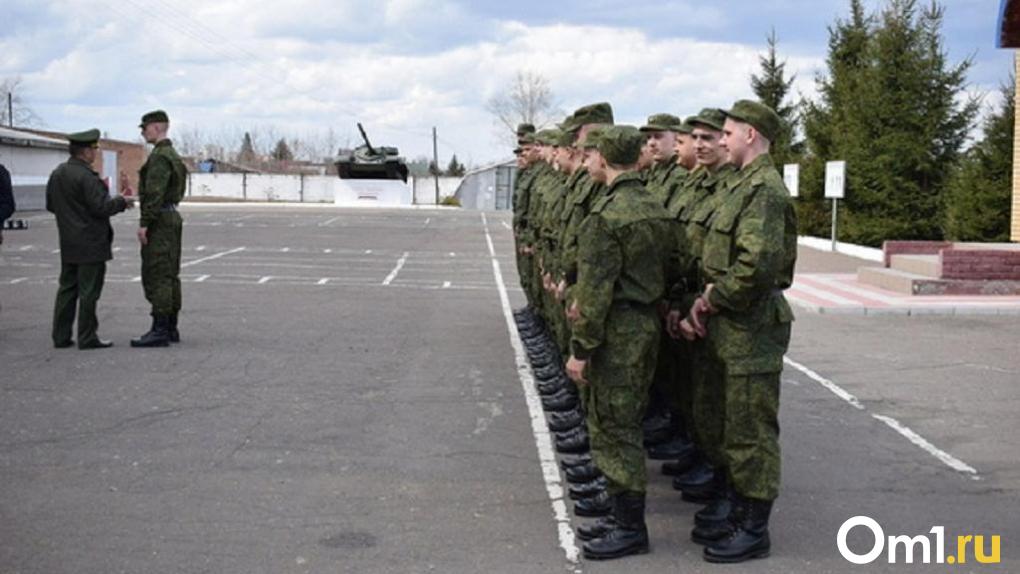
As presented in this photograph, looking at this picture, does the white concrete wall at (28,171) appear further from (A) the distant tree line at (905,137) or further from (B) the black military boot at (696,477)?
(B) the black military boot at (696,477)

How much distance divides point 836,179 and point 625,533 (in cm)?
2275

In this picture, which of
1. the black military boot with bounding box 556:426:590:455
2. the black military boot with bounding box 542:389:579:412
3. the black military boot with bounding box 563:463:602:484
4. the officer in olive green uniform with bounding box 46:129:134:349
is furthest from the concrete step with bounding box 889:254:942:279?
the black military boot with bounding box 563:463:602:484

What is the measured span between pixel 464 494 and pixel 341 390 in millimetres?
3078

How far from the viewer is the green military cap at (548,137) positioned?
30.8 ft

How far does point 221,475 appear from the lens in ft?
21.6

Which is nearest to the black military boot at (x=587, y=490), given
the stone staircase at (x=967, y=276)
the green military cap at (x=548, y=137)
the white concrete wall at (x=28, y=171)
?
the green military cap at (x=548, y=137)

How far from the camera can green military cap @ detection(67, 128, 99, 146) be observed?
1065cm

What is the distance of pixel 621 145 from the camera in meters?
5.50

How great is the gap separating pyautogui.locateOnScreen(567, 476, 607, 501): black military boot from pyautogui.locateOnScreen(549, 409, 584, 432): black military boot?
1.35m

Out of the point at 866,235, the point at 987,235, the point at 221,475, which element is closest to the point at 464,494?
the point at 221,475

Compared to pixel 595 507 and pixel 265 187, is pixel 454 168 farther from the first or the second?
pixel 595 507

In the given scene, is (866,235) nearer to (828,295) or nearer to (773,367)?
(828,295)

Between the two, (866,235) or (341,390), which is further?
(866,235)

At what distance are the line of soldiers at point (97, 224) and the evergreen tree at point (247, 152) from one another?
125 meters
